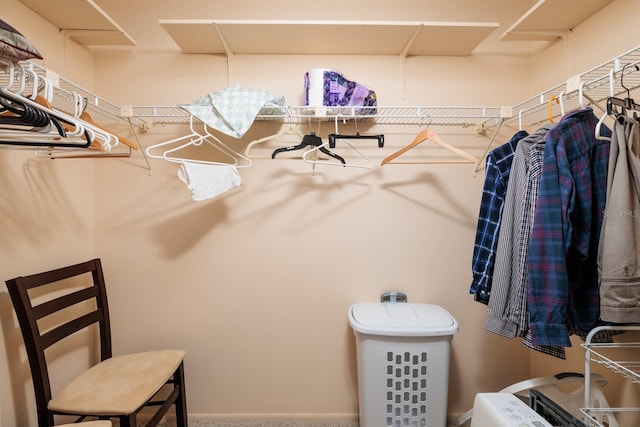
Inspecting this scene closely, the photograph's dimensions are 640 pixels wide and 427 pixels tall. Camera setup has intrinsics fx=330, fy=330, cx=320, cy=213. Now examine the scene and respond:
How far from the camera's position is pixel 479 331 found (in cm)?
192

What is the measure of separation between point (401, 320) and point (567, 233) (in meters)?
0.82

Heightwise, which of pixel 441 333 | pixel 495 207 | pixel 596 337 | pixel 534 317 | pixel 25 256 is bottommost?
pixel 441 333

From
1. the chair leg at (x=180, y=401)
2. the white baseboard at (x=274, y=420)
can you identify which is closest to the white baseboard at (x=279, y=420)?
the white baseboard at (x=274, y=420)

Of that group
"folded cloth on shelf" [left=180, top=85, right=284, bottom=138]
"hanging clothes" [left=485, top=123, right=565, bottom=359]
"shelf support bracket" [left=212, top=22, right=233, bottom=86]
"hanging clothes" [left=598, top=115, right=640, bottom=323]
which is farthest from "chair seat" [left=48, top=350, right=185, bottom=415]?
"hanging clothes" [left=598, top=115, right=640, bottom=323]

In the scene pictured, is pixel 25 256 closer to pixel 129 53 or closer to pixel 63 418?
pixel 63 418

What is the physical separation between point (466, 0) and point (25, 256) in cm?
258

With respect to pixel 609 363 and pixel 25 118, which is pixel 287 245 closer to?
pixel 25 118

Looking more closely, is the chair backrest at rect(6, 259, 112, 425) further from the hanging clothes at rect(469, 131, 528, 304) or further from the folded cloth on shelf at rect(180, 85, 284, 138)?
the hanging clothes at rect(469, 131, 528, 304)

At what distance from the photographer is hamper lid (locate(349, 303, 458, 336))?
1.54 meters

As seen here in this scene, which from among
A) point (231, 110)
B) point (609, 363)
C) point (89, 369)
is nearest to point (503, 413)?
point (609, 363)

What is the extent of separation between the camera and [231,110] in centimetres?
154

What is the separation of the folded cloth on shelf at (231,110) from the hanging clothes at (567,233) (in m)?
1.19

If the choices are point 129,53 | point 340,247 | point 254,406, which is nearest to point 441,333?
point 340,247

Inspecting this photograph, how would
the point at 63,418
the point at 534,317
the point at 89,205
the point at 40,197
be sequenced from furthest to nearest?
the point at 89,205 < the point at 63,418 < the point at 40,197 < the point at 534,317
